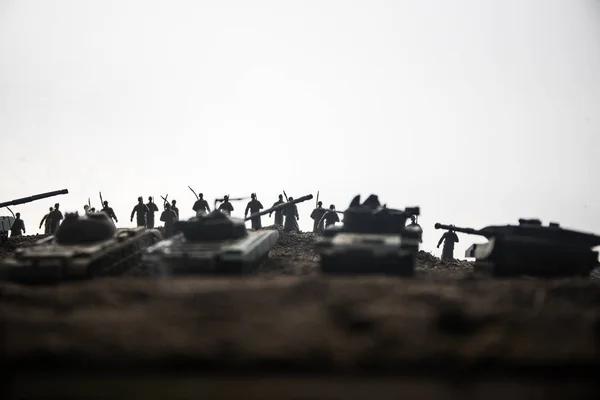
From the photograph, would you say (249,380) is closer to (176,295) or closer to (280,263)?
(176,295)

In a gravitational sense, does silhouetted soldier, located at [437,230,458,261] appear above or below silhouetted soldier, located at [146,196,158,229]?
below

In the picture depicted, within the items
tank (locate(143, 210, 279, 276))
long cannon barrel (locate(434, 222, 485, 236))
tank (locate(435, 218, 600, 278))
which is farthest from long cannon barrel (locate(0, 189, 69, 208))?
tank (locate(435, 218, 600, 278))

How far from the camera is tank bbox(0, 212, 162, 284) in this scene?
10.4 metres

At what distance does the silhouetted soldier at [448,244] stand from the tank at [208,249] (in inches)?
328

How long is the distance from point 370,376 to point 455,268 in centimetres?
1236

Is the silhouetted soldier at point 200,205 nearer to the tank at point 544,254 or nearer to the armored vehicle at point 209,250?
the armored vehicle at point 209,250

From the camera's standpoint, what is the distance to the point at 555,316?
A: 797cm

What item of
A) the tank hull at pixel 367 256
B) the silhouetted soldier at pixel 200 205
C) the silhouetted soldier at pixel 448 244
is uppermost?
the silhouetted soldier at pixel 200 205

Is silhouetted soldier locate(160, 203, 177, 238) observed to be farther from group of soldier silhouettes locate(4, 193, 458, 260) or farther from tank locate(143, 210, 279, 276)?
tank locate(143, 210, 279, 276)

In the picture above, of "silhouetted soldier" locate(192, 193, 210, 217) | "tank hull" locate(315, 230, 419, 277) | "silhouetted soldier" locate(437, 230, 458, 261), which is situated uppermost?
"silhouetted soldier" locate(192, 193, 210, 217)

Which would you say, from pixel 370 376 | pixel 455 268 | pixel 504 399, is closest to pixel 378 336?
pixel 370 376

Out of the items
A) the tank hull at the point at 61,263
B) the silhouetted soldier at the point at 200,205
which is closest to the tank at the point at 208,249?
the tank hull at the point at 61,263

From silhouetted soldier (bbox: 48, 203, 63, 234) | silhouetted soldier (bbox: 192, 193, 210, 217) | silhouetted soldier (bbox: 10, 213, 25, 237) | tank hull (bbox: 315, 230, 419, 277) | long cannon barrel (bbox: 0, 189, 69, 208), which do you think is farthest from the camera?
silhouetted soldier (bbox: 10, 213, 25, 237)

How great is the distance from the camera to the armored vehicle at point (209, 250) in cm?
1095
